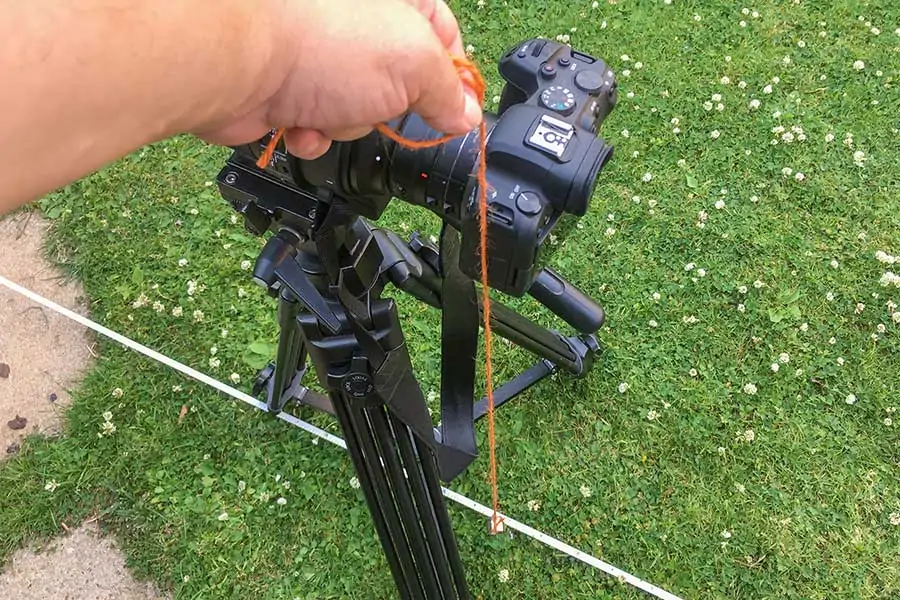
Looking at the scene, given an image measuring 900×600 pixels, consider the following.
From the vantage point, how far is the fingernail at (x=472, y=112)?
957 mm

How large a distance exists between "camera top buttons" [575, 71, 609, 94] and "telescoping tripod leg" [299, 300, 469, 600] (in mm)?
543

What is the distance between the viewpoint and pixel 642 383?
2.44 m

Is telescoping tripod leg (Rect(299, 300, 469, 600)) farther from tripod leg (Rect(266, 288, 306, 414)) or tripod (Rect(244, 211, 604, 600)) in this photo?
tripod leg (Rect(266, 288, 306, 414))

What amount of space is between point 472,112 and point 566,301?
116 centimetres

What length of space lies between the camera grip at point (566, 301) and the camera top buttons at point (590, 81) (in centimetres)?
75

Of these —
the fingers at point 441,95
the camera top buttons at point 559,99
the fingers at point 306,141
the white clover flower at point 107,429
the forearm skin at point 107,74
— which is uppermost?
the forearm skin at point 107,74

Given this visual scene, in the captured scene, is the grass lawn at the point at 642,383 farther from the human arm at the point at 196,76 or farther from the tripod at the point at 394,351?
the human arm at the point at 196,76

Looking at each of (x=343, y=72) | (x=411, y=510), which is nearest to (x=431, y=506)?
(x=411, y=510)

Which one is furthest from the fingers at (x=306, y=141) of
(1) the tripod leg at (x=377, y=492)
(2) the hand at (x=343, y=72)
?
(1) the tripod leg at (x=377, y=492)

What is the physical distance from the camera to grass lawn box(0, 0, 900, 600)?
221 cm

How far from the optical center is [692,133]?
9.46ft

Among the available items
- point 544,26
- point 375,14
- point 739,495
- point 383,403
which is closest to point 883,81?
point 544,26

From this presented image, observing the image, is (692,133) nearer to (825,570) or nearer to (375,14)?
(825,570)

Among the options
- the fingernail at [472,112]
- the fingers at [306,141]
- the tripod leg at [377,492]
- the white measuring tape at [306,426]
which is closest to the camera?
the fingers at [306,141]
